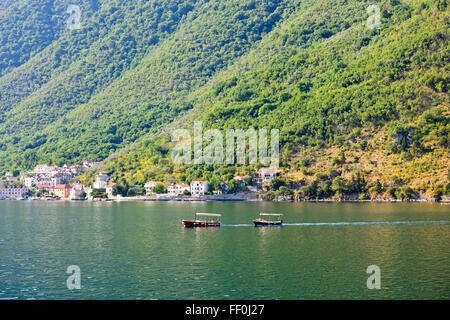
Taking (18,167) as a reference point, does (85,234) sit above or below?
below

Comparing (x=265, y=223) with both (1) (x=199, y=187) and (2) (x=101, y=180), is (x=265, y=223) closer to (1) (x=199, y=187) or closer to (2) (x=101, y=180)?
(1) (x=199, y=187)

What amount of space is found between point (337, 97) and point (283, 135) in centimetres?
1880

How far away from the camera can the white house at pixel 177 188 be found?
426 feet

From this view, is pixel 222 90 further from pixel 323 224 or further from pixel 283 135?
pixel 323 224

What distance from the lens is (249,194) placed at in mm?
122375

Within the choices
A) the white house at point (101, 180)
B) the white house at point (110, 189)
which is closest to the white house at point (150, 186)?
the white house at point (110, 189)

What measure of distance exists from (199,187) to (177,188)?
624cm

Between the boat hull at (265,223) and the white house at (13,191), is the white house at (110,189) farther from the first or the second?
the boat hull at (265,223)

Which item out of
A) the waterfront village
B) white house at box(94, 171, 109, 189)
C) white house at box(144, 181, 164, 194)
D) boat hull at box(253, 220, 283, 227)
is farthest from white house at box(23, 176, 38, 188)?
boat hull at box(253, 220, 283, 227)

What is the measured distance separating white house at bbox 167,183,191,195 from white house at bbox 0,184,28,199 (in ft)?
167

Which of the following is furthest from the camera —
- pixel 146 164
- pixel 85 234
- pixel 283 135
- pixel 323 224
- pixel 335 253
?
pixel 146 164

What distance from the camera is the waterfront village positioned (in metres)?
124

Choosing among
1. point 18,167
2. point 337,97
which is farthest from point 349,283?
point 18,167

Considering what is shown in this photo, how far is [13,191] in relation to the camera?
15975 centimetres
